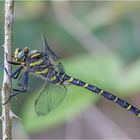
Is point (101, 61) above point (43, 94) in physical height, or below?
above

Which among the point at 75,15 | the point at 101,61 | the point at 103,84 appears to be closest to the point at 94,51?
the point at 101,61

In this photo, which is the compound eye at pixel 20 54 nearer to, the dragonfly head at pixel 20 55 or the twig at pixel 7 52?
the dragonfly head at pixel 20 55

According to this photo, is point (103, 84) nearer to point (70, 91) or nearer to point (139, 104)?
point (70, 91)

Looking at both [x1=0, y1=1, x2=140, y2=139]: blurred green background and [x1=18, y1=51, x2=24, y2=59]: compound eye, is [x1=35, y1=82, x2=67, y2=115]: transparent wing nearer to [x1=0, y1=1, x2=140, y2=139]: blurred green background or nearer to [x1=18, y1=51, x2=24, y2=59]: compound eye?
[x1=0, y1=1, x2=140, y2=139]: blurred green background

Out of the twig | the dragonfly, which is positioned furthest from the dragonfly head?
the twig

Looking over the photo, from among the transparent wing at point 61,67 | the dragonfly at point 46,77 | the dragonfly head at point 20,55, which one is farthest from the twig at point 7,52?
the transparent wing at point 61,67

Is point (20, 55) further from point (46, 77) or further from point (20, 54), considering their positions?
point (46, 77)
